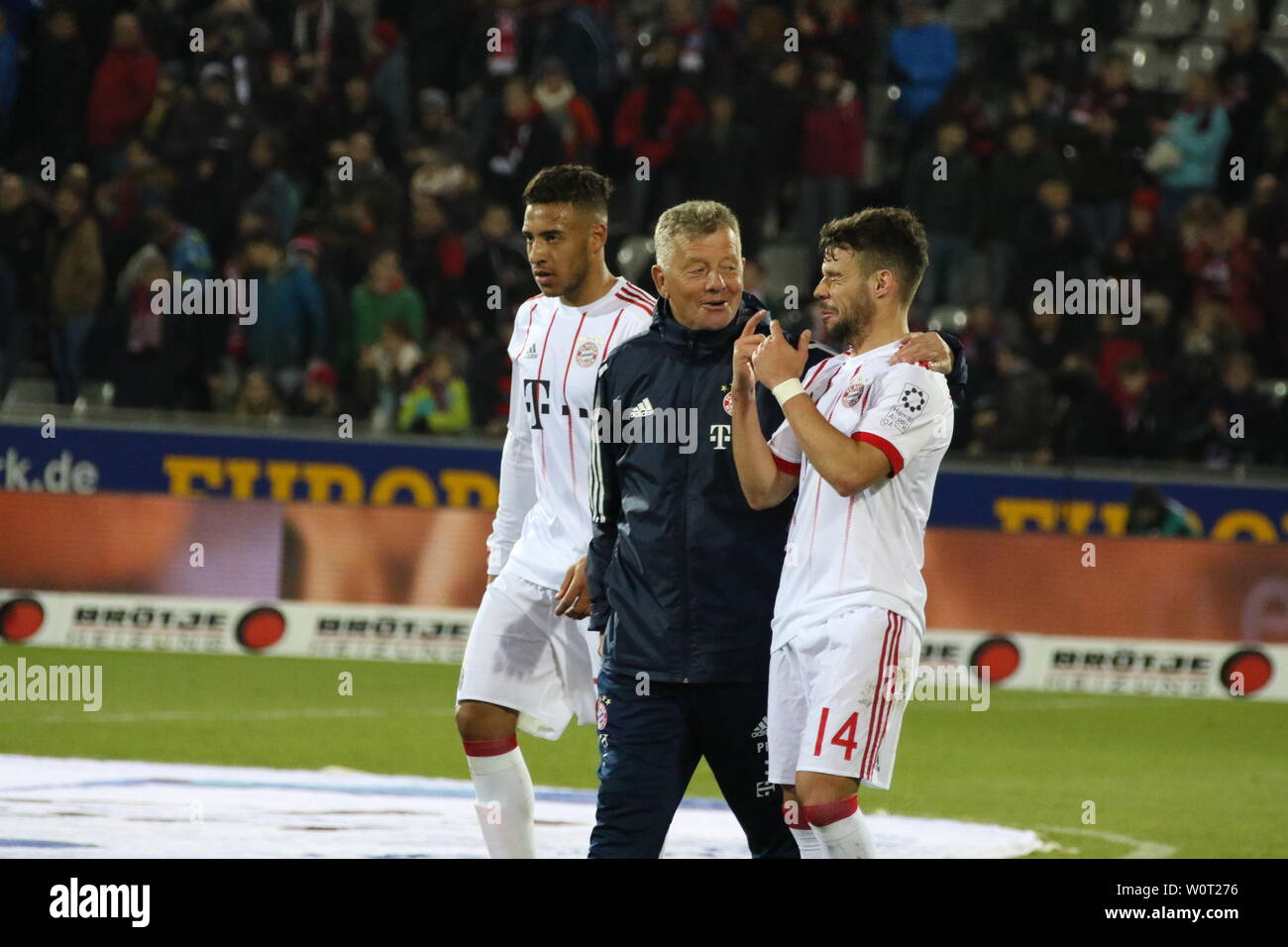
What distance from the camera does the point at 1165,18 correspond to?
77.0 ft

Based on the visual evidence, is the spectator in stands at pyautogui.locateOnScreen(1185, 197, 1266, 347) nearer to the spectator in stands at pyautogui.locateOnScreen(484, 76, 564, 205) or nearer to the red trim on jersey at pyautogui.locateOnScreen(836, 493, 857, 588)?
the spectator in stands at pyautogui.locateOnScreen(484, 76, 564, 205)

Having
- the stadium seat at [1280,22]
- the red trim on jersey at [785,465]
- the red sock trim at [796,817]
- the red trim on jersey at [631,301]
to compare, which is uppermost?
the stadium seat at [1280,22]

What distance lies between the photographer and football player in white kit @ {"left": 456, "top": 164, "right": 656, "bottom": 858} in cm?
780

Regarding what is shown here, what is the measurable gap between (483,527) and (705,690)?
9351 millimetres

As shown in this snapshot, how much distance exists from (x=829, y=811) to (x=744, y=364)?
134 cm

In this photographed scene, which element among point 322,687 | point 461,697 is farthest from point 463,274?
point 461,697

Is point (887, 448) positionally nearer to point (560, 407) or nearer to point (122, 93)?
point (560, 407)

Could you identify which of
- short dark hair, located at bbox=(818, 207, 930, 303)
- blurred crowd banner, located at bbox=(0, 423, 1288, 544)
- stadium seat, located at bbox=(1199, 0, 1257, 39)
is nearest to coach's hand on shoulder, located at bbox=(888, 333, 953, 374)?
short dark hair, located at bbox=(818, 207, 930, 303)

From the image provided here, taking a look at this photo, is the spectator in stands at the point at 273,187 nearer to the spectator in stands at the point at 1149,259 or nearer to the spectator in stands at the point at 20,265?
the spectator in stands at the point at 20,265

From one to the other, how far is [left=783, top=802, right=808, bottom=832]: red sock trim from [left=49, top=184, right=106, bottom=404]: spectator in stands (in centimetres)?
1379

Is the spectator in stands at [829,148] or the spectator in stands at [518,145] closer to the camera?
the spectator in stands at [518,145]

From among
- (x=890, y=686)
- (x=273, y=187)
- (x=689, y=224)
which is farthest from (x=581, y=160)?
(x=890, y=686)

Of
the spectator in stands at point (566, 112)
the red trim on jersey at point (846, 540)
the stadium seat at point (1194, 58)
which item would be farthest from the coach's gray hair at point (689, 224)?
the stadium seat at point (1194, 58)

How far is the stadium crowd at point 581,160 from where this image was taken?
60.1ft
